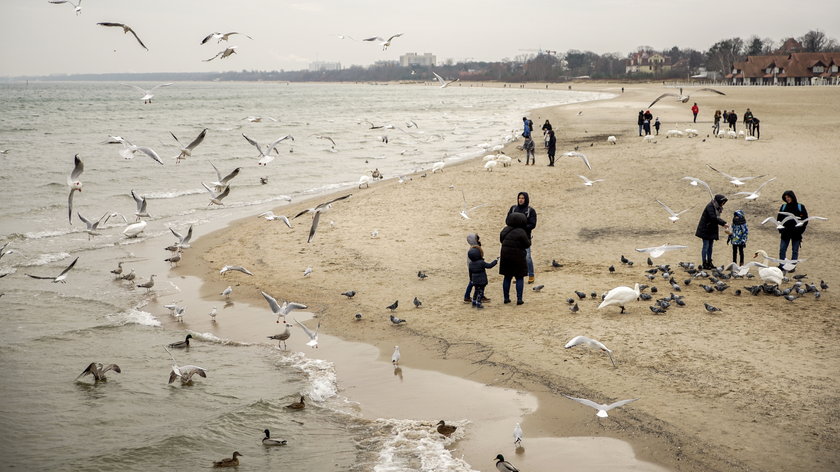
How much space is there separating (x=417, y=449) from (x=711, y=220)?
7.82 metres

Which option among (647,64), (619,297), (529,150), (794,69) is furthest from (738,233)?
(647,64)

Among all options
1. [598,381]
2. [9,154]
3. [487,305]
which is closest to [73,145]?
[9,154]

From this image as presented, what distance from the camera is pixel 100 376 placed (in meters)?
9.28

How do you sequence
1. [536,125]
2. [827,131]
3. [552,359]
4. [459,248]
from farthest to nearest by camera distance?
1. [536,125]
2. [827,131]
3. [459,248]
4. [552,359]

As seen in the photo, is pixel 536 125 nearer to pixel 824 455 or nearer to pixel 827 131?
pixel 827 131

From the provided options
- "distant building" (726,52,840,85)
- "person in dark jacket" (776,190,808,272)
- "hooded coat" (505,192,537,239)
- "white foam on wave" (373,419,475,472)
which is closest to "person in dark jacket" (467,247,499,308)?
"hooded coat" (505,192,537,239)

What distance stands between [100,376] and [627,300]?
7.84 m

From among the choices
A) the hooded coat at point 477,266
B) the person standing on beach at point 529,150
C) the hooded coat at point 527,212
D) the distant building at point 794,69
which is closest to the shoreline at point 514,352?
the hooded coat at point 477,266

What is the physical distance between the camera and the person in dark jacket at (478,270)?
35.6 ft

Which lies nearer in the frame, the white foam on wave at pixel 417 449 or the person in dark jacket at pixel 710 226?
the white foam on wave at pixel 417 449

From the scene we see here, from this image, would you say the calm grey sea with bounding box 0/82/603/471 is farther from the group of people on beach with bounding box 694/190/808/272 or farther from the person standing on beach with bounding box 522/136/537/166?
the person standing on beach with bounding box 522/136/537/166

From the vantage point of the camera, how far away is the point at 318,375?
30.6 ft

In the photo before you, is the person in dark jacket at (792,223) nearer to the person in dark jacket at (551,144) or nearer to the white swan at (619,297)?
the white swan at (619,297)

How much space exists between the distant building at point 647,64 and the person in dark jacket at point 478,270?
17908 cm
